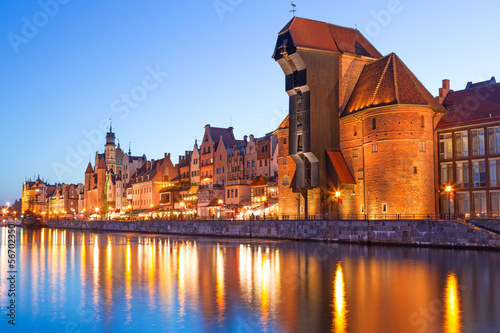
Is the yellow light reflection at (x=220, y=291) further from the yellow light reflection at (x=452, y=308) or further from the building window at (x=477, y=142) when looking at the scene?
the building window at (x=477, y=142)

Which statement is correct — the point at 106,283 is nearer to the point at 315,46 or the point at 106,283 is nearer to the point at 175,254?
the point at 175,254

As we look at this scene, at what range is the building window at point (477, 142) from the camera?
49.2m

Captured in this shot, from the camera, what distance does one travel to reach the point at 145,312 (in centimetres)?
2034

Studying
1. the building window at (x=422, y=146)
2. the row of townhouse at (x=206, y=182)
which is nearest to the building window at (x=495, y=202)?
the building window at (x=422, y=146)

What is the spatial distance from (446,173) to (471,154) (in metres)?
3.35

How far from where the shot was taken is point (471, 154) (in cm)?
4994

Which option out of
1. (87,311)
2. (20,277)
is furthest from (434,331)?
(20,277)

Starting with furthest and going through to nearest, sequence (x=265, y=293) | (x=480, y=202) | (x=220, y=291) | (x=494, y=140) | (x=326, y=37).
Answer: (x=326, y=37)
(x=480, y=202)
(x=494, y=140)
(x=220, y=291)
(x=265, y=293)

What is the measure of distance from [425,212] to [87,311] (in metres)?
37.0

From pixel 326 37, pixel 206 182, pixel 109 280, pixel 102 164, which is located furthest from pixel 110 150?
pixel 109 280

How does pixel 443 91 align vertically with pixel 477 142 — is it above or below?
above

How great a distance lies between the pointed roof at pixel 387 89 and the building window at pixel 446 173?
17.6 feet

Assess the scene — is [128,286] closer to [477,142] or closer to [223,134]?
[477,142]

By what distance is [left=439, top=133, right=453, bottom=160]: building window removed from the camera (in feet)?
172
